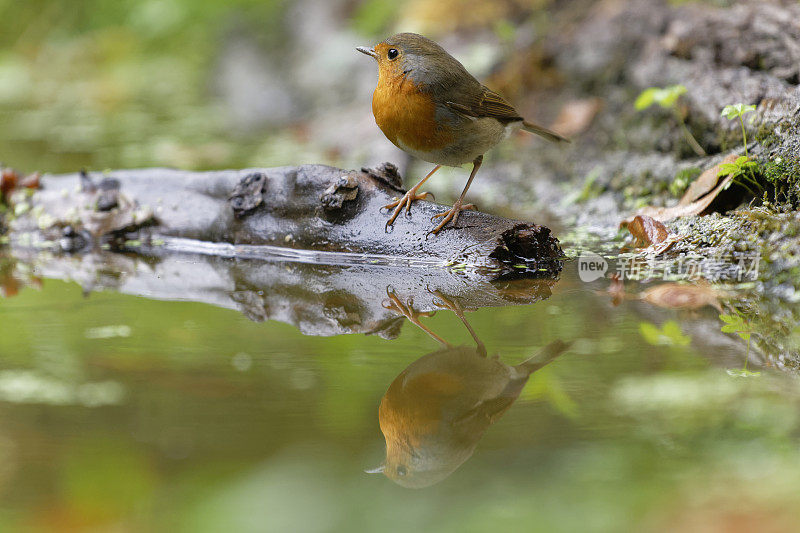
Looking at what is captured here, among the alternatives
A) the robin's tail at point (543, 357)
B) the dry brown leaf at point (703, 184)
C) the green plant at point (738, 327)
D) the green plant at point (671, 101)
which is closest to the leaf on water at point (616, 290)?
the green plant at point (738, 327)

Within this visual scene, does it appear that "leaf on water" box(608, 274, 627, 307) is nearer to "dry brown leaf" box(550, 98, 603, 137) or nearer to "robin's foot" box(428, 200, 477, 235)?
"robin's foot" box(428, 200, 477, 235)

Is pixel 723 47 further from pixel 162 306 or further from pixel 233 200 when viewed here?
pixel 162 306

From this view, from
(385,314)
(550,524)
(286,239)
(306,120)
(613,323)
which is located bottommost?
(306,120)

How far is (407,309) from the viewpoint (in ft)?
10.3

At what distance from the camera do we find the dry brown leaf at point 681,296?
9.60 feet

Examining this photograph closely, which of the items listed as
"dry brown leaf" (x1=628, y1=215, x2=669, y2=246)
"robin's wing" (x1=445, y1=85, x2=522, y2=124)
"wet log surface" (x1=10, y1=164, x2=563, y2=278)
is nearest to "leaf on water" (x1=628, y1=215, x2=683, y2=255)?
"dry brown leaf" (x1=628, y1=215, x2=669, y2=246)

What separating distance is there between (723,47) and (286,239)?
9.98ft

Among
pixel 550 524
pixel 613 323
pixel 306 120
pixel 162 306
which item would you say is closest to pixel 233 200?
pixel 162 306

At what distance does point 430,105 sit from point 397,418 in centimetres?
183

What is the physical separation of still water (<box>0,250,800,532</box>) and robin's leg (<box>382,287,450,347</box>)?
17 mm

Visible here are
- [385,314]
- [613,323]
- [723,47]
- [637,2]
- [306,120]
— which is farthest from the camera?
[306,120]

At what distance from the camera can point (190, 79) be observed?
13867mm

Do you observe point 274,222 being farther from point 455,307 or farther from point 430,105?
point 455,307

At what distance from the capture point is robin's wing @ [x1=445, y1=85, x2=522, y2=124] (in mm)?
3582
